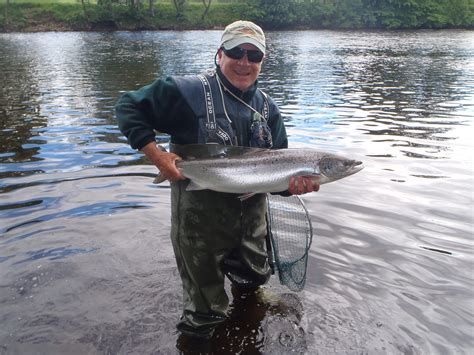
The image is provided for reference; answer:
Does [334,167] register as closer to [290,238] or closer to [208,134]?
[208,134]

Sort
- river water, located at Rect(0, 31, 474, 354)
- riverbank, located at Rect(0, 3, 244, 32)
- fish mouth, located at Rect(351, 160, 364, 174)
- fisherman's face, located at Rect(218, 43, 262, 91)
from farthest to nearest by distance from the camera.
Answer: riverbank, located at Rect(0, 3, 244, 32) → river water, located at Rect(0, 31, 474, 354) → fish mouth, located at Rect(351, 160, 364, 174) → fisherman's face, located at Rect(218, 43, 262, 91)

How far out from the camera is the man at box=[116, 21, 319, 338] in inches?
169

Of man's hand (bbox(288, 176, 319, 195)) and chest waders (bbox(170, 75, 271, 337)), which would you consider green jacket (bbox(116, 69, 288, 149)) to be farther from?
man's hand (bbox(288, 176, 319, 195))

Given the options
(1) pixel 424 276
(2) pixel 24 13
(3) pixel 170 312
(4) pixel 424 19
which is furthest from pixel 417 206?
(4) pixel 424 19

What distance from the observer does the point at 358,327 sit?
17.3ft

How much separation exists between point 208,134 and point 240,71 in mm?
678

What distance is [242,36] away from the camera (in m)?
4.21

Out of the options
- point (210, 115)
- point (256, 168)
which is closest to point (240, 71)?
point (210, 115)

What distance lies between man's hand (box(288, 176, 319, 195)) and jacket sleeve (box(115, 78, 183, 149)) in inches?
51.0

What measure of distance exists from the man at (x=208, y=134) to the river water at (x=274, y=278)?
0.99 m

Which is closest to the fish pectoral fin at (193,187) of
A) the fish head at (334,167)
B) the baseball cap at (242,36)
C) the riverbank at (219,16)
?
the fish head at (334,167)

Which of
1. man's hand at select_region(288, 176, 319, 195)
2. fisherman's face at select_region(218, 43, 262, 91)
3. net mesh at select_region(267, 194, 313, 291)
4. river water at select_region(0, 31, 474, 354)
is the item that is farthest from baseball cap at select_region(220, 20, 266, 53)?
river water at select_region(0, 31, 474, 354)

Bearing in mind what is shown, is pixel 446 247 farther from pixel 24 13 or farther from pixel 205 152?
pixel 24 13

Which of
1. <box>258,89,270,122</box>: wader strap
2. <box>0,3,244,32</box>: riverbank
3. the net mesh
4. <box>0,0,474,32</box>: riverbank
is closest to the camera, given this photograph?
<box>258,89,270,122</box>: wader strap
